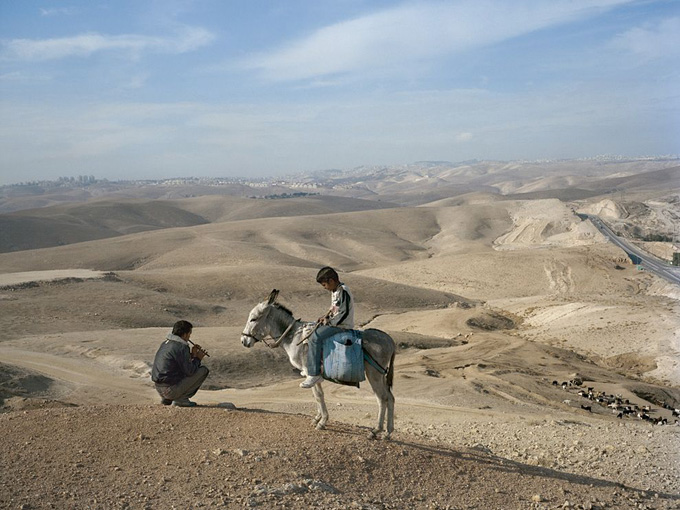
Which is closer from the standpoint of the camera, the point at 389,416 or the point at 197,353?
the point at 389,416

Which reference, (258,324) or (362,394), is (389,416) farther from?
(362,394)

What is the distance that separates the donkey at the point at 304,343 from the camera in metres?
8.73

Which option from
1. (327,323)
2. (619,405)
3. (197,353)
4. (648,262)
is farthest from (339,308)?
(648,262)

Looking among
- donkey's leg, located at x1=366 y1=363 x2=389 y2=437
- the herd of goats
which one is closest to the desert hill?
the herd of goats

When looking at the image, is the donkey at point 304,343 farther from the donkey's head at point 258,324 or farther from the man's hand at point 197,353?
the man's hand at point 197,353

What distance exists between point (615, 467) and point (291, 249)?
63.8 metres

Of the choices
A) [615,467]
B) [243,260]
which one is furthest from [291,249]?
[615,467]

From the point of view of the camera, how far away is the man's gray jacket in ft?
31.1

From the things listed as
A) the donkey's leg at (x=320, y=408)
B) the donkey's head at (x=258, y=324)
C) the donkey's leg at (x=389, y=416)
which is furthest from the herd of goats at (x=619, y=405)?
the donkey's head at (x=258, y=324)

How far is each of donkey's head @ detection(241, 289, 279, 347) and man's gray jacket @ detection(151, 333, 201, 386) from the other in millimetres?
1303

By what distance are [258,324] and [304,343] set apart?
0.75m

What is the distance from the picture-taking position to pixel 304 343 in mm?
8812

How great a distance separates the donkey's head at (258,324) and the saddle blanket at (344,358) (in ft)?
3.30

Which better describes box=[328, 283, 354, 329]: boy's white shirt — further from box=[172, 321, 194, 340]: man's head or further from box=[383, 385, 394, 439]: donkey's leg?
box=[172, 321, 194, 340]: man's head
